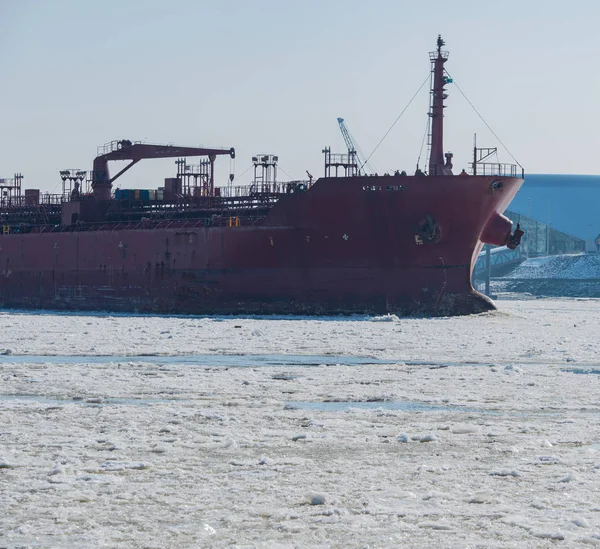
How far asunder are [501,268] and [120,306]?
5699 centimetres

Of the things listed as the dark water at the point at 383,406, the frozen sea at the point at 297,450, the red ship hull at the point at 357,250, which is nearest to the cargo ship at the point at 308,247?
the red ship hull at the point at 357,250

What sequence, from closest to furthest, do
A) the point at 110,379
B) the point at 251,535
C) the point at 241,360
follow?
the point at 251,535 < the point at 110,379 < the point at 241,360

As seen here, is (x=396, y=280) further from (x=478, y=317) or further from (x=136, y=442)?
(x=136, y=442)

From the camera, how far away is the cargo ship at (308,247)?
2994 cm

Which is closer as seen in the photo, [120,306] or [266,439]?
[266,439]

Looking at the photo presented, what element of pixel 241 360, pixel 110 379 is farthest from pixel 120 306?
pixel 110 379

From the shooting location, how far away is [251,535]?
6422 millimetres

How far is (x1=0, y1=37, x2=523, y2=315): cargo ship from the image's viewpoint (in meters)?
29.9

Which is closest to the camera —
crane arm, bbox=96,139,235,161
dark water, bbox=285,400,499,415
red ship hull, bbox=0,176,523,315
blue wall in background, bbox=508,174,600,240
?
dark water, bbox=285,400,499,415

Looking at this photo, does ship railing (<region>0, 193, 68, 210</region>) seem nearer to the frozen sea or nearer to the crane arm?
the crane arm

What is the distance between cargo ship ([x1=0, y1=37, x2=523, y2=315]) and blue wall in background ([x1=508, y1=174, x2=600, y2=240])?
234ft

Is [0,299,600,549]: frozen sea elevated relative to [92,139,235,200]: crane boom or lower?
lower

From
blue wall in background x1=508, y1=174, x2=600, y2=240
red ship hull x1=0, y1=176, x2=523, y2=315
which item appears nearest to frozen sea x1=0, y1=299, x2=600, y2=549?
red ship hull x1=0, y1=176, x2=523, y2=315

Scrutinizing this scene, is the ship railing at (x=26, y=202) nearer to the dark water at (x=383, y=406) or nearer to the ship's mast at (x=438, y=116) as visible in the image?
the ship's mast at (x=438, y=116)
